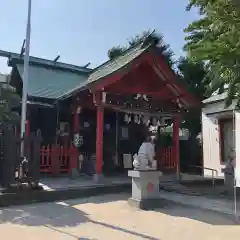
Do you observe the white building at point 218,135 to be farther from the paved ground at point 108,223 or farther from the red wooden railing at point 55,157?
the paved ground at point 108,223

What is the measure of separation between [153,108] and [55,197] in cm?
557

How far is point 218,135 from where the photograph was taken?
1689 cm

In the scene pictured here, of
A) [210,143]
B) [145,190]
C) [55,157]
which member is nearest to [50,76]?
[55,157]

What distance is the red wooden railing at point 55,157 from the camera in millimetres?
13086

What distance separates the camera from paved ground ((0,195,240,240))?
20.3ft

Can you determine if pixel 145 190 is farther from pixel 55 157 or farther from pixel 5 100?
pixel 55 157

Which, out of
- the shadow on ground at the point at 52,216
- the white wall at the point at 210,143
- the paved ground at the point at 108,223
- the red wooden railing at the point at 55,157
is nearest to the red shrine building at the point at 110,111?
the red wooden railing at the point at 55,157

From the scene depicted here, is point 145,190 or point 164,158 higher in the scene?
point 164,158

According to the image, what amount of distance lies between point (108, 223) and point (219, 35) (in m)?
4.53

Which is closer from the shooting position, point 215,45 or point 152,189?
point 215,45

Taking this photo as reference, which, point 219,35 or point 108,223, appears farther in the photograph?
point 108,223

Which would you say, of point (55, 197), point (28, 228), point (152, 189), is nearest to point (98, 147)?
point (55, 197)

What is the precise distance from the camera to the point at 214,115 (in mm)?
16875

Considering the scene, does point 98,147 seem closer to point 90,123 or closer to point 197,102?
point 90,123
